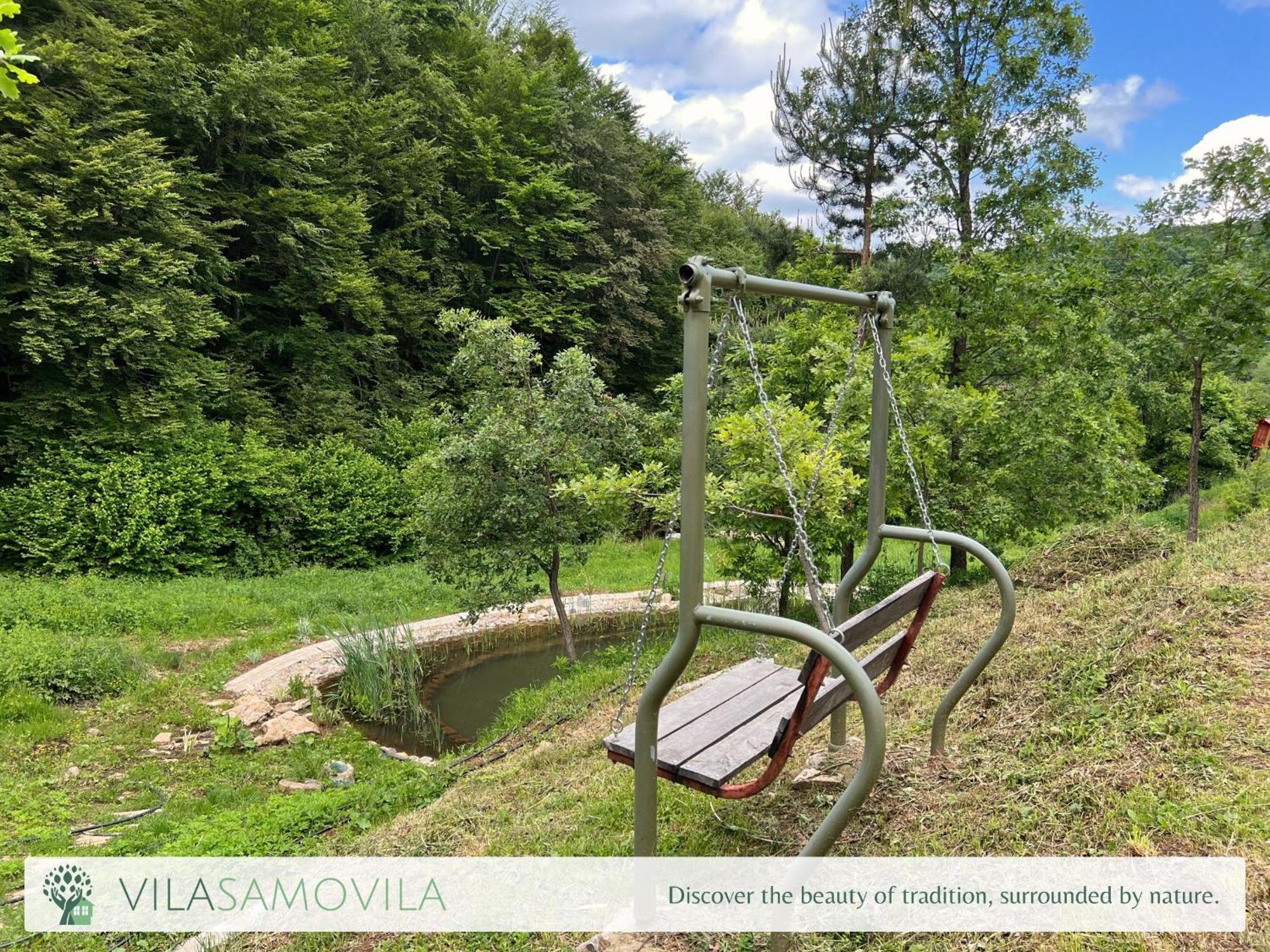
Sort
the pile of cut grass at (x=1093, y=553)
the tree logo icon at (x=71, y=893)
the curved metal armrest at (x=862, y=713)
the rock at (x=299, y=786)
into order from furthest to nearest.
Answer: the pile of cut grass at (x=1093, y=553), the rock at (x=299, y=786), the tree logo icon at (x=71, y=893), the curved metal armrest at (x=862, y=713)

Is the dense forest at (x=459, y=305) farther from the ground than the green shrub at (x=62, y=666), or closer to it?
farther from the ground

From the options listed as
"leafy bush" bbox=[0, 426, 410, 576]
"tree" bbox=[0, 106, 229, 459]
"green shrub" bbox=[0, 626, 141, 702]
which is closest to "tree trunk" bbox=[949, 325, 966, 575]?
"leafy bush" bbox=[0, 426, 410, 576]

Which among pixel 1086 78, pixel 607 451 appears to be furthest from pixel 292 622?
pixel 1086 78

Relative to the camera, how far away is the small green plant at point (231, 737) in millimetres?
5820

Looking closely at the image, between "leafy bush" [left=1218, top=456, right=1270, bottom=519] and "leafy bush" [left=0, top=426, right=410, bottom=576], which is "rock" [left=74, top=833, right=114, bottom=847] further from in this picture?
"leafy bush" [left=1218, top=456, right=1270, bottom=519]

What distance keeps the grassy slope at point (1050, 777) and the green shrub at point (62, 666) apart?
14.7 ft

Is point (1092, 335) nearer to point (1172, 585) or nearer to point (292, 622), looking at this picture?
point (1172, 585)

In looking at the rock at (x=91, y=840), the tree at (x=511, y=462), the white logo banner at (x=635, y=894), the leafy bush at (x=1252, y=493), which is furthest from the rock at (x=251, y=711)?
the leafy bush at (x=1252, y=493)

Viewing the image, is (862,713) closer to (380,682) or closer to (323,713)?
(380,682)

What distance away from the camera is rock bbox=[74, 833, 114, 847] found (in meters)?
4.17

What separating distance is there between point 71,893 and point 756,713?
11.9 ft

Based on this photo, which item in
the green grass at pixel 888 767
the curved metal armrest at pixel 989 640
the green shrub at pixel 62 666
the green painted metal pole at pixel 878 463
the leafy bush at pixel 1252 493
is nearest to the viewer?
the green grass at pixel 888 767

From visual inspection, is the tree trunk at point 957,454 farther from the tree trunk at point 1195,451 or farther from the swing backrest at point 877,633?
the swing backrest at point 877,633

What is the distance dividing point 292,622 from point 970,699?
8316 millimetres
